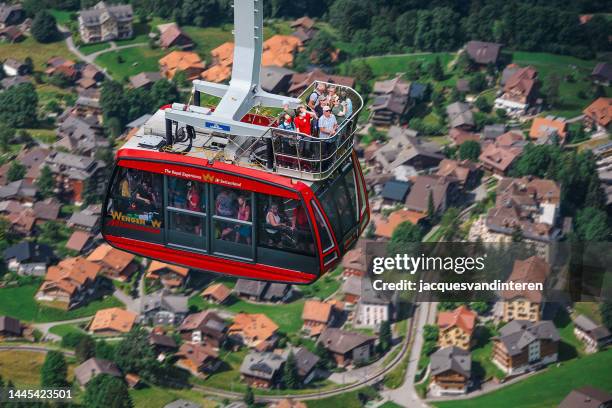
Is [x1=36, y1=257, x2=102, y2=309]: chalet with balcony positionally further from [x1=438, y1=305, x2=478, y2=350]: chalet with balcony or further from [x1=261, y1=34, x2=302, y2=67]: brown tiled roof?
[x1=261, y1=34, x2=302, y2=67]: brown tiled roof

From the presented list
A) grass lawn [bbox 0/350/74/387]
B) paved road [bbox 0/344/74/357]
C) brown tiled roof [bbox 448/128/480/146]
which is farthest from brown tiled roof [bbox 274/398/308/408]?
brown tiled roof [bbox 448/128/480/146]

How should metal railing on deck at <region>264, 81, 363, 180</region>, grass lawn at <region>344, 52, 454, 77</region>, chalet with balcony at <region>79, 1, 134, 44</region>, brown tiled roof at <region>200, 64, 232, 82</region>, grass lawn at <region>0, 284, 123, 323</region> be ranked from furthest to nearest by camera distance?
chalet with balcony at <region>79, 1, 134, 44</region> → grass lawn at <region>344, 52, 454, 77</region> → brown tiled roof at <region>200, 64, 232, 82</region> → grass lawn at <region>0, 284, 123, 323</region> → metal railing on deck at <region>264, 81, 363, 180</region>

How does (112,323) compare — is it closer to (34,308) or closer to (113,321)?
(113,321)

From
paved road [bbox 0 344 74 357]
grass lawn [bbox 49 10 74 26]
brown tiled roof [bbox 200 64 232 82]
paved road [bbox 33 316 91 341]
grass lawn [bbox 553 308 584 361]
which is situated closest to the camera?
paved road [bbox 0 344 74 357]

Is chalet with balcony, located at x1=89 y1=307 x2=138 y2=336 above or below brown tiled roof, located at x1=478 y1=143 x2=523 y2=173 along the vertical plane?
below

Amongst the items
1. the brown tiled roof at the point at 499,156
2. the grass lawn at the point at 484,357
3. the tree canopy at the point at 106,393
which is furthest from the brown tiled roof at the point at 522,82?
the tree canopy at the point at 106,393

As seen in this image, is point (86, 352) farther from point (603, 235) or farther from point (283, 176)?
point (283, 176)

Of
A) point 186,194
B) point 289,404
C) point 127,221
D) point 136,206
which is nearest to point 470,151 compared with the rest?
point 289,404

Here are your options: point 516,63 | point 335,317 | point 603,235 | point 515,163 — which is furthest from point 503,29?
point 335,317
